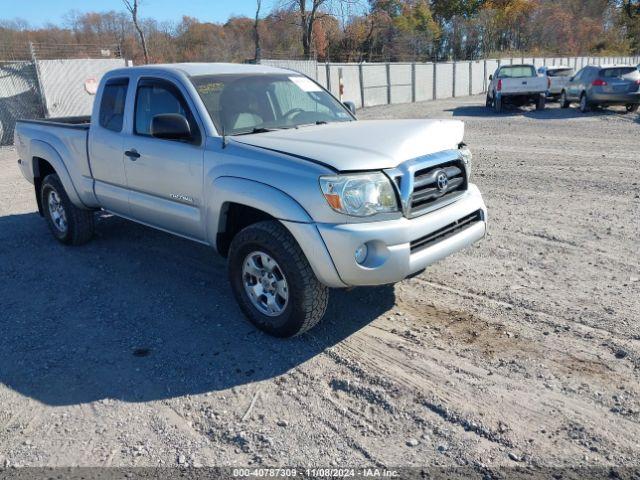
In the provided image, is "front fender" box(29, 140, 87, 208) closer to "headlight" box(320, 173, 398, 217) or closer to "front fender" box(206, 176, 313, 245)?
"front fender" box(206, 176, 313, 245)

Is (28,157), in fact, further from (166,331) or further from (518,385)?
(518,385)

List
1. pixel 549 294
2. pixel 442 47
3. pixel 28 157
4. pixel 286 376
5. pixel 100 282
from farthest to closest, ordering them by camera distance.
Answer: pixel 442 47 → pixel 28 157 → pixel 100 282 → pixel 549 294 → pixel 286 376

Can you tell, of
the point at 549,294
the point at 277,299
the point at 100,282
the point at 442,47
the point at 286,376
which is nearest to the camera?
the point at 286,376

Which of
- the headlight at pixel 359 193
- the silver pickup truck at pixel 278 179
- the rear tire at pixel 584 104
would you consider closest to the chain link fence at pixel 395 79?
the rear tire at pixel 584 104

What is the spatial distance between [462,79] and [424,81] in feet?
14.7

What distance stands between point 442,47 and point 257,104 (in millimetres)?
58239

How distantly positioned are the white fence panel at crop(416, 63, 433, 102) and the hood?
26318 millimetres

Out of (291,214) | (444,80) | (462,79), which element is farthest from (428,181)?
(462,79)

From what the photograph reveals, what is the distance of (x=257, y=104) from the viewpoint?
189 inches

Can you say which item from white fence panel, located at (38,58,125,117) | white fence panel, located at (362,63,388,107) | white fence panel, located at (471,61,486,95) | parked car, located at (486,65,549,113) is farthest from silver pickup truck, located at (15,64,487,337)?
white fence panel, located at (471,61,486,95)

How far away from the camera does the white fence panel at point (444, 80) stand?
1228 inches

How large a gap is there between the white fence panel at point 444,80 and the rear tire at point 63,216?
2758 centimetres

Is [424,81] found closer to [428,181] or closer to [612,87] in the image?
[612,87]

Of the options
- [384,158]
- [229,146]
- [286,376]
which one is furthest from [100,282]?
[384,158]
